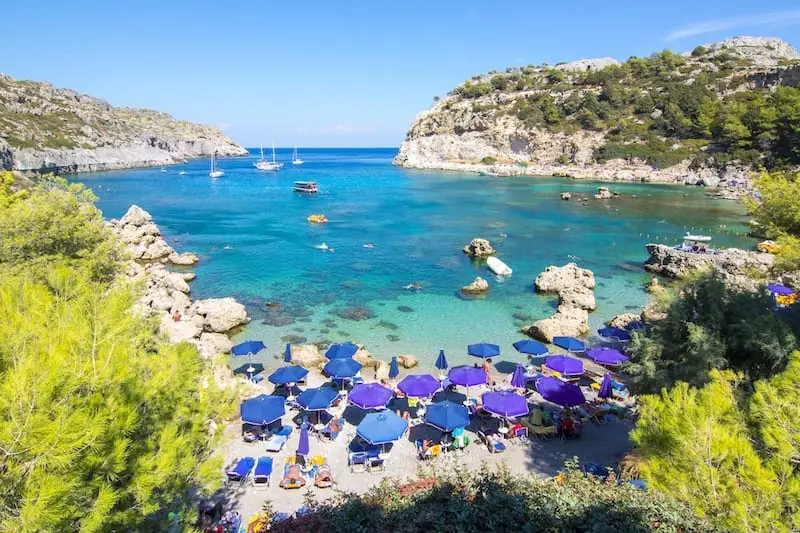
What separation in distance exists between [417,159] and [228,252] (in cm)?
10719

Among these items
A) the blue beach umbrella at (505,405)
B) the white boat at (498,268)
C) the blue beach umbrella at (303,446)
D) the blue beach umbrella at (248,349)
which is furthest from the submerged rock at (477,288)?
the blue beach umbrella at (303,446)

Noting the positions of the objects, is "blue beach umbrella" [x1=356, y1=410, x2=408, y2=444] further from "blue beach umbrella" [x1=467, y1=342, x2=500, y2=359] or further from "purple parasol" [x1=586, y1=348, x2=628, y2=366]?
"purple parasol" [x1=586, y1=348, x2=628, y2=366]

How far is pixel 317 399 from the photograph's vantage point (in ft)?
49.5

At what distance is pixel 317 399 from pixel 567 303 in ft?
54.6

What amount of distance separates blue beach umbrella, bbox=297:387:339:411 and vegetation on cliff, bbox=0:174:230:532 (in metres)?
6.21

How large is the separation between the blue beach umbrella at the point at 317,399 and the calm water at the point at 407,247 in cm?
576

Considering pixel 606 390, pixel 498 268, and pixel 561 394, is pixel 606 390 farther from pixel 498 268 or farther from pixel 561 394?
pixel 498 268

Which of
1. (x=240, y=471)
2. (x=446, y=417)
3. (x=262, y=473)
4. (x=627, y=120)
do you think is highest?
(x=627, y=120)

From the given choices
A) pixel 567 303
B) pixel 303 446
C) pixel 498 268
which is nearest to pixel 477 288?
pixel 498 268

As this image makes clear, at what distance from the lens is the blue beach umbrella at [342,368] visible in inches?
669

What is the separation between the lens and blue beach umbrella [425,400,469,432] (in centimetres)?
1376

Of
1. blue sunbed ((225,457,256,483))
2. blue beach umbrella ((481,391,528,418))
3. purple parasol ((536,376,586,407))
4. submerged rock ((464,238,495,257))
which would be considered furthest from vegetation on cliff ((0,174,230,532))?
submerged rock ((464,238,495,257))

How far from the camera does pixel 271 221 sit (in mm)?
56531

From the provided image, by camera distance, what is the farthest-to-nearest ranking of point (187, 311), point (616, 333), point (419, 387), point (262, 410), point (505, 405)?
point (187, 311)
point (616, 333)
point (419, 387)
point (505, 405)
point (262, 410)
